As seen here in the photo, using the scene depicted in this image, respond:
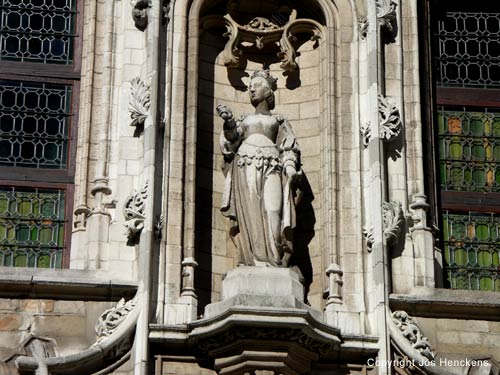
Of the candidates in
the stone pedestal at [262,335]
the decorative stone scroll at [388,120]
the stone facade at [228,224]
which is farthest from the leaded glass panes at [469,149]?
the stone pedestal at [262,335]

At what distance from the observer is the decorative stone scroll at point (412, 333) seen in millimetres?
19016

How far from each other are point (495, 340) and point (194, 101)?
3.98 metres

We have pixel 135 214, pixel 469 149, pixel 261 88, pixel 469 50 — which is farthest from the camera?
pixel 469 50

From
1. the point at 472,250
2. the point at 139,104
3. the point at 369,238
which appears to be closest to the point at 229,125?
the point at 139,104

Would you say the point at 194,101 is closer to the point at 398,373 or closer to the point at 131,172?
the point at 131,172

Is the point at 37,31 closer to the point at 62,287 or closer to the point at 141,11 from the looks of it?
the point at 141,11

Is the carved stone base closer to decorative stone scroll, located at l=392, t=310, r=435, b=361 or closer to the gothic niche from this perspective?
the gothic niche

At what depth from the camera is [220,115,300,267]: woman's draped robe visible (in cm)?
1933

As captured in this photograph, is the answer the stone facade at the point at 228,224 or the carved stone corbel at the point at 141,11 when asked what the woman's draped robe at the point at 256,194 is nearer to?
→ the stone facade at the point at 228,224

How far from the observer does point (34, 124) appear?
67.6ft

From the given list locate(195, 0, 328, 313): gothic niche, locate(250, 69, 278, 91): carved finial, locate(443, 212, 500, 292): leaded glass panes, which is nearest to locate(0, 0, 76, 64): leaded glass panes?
locate(195, 0, 328, 313): gothic niche

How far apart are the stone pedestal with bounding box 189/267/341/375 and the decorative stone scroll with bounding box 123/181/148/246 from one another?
3.83 ft

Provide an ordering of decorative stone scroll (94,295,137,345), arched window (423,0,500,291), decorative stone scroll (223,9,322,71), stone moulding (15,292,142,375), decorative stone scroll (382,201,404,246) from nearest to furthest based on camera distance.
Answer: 1. stone moulding (15,292,142,375)
2. decorative stone scroll (94,295,137,345)
3. decorative stone scroll (382,201,404,246)
4. arched window (423,0,500,291)
5. decorative stone scroll (223,9,322,71)

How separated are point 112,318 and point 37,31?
386 cm
